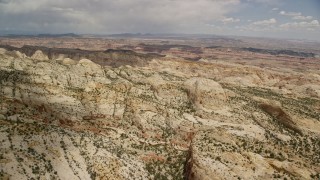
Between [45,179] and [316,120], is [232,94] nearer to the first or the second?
[316,120]

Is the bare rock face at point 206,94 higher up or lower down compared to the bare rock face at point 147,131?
higher up

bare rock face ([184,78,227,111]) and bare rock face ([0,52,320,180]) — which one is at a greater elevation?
bare rock face ([184,78,227,111])

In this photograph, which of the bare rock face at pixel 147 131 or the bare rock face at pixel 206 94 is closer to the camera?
the bare rock face at pixel 147 131

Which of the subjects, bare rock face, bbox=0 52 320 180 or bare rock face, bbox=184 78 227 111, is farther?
bare rock face, bbox=184 78 227 111

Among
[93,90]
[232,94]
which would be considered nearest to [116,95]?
[93,90]
